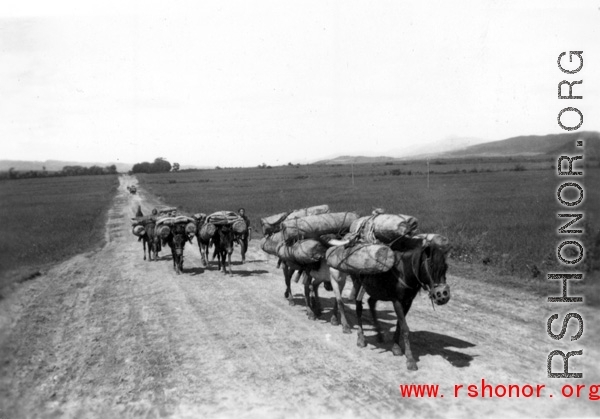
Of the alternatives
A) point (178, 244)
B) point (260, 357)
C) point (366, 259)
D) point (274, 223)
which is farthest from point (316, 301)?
point (178, 244)

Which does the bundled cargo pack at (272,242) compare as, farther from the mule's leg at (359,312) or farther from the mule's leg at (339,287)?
the mule's leg at (359,312)

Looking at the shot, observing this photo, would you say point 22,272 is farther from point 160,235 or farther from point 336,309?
point 336,309

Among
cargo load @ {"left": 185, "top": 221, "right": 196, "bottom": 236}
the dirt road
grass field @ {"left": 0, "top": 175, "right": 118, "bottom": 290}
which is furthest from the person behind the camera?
cargo load @ {"left": 185, "top": 221, "right": 196, "bottom": 236}

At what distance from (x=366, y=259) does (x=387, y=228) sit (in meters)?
0.69

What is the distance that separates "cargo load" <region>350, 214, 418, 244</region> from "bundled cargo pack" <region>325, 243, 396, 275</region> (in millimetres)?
279

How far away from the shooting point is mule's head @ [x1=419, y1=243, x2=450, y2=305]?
23.6 feet

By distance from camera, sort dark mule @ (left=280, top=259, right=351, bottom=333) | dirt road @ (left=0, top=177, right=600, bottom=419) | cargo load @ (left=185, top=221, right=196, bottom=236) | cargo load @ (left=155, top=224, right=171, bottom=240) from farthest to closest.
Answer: cargo load @ (left=185, top=221, right=196, bottom=236) → cargo load @ (left=155, top=224, right=171, bottom=240) → dark mule @ (left=280, top=259, right=351, bottom=333) → dirt road @ (left=0, top=177, right=600, bottom=419)

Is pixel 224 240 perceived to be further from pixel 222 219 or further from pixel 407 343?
pixel 407 343

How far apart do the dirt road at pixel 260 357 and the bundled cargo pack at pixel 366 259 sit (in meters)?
1.59

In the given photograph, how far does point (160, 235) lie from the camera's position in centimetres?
1739

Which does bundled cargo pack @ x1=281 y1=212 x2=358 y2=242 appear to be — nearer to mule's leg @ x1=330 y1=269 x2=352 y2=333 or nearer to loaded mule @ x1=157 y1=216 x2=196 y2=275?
mule's leg @ x1=330 y1=269 x2=352 y2=333

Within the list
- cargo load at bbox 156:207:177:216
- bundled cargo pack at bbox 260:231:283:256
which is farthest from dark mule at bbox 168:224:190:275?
bundled cargo pack at bbox 260:231:283:256

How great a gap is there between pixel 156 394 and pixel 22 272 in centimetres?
1216

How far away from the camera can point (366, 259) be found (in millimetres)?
8078
